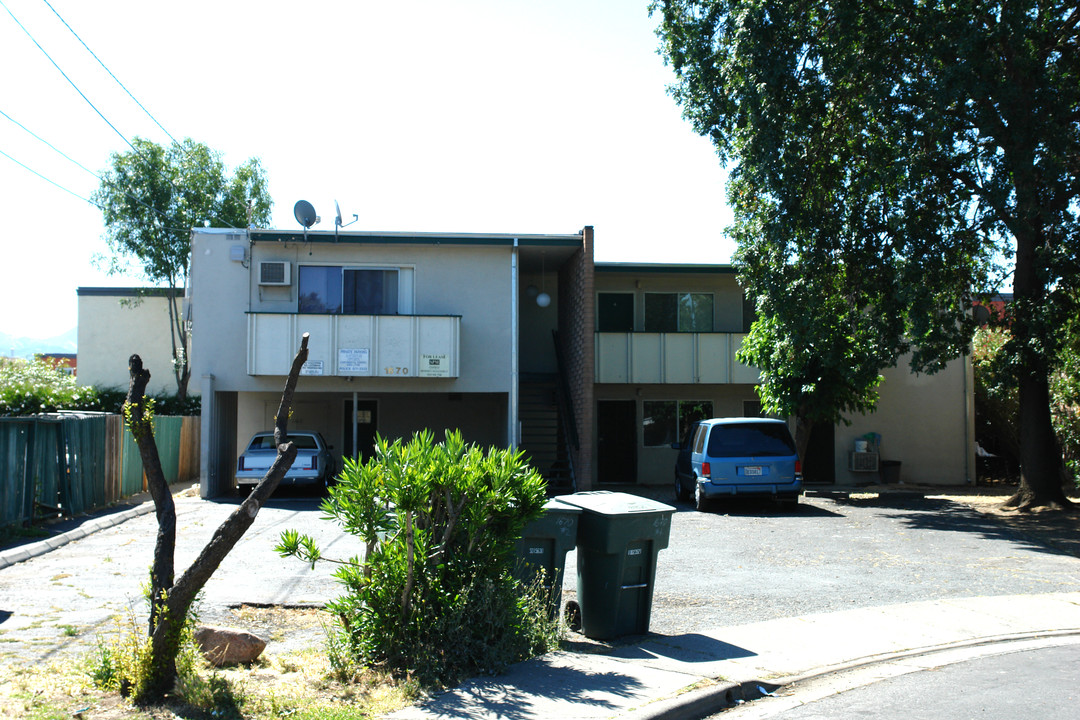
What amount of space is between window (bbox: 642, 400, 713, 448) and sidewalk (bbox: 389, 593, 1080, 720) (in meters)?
15.1

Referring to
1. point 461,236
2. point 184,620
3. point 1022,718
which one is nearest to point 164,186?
point 461,236

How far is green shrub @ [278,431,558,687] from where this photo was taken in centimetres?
607

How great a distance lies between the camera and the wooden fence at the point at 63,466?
493 inches

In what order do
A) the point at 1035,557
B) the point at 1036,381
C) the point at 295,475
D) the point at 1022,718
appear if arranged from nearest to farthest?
1. the point at 1022,718
2. the point at 1035,557
3. the point at 1036,381
4. the point at 295,475

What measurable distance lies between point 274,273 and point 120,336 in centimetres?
1544

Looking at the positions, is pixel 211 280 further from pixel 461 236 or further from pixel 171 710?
pixel 171 710

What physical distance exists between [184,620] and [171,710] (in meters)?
0.48

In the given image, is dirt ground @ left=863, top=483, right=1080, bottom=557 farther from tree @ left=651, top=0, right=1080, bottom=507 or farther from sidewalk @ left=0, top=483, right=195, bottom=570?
sidewalk @ left=0, top=483, right=195, bottom=570

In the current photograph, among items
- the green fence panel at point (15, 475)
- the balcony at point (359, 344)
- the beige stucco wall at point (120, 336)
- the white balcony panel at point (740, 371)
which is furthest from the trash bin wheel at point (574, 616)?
the beige stucco wall at point (120, 336)

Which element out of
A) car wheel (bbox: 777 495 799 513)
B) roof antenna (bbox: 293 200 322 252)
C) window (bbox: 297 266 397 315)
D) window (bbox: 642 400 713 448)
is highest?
roof antenna (bbox: 293 200 322 252)

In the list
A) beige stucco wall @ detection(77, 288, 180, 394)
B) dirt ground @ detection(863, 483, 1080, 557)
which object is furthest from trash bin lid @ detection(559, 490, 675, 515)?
beige stucco wall @ detection(77, 288, 180, 394)

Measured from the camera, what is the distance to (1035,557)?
11.8m

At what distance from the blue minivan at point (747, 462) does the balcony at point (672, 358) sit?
19.3ft

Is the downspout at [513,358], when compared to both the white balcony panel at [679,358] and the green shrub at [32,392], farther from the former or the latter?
the green shrub at [32,392]
